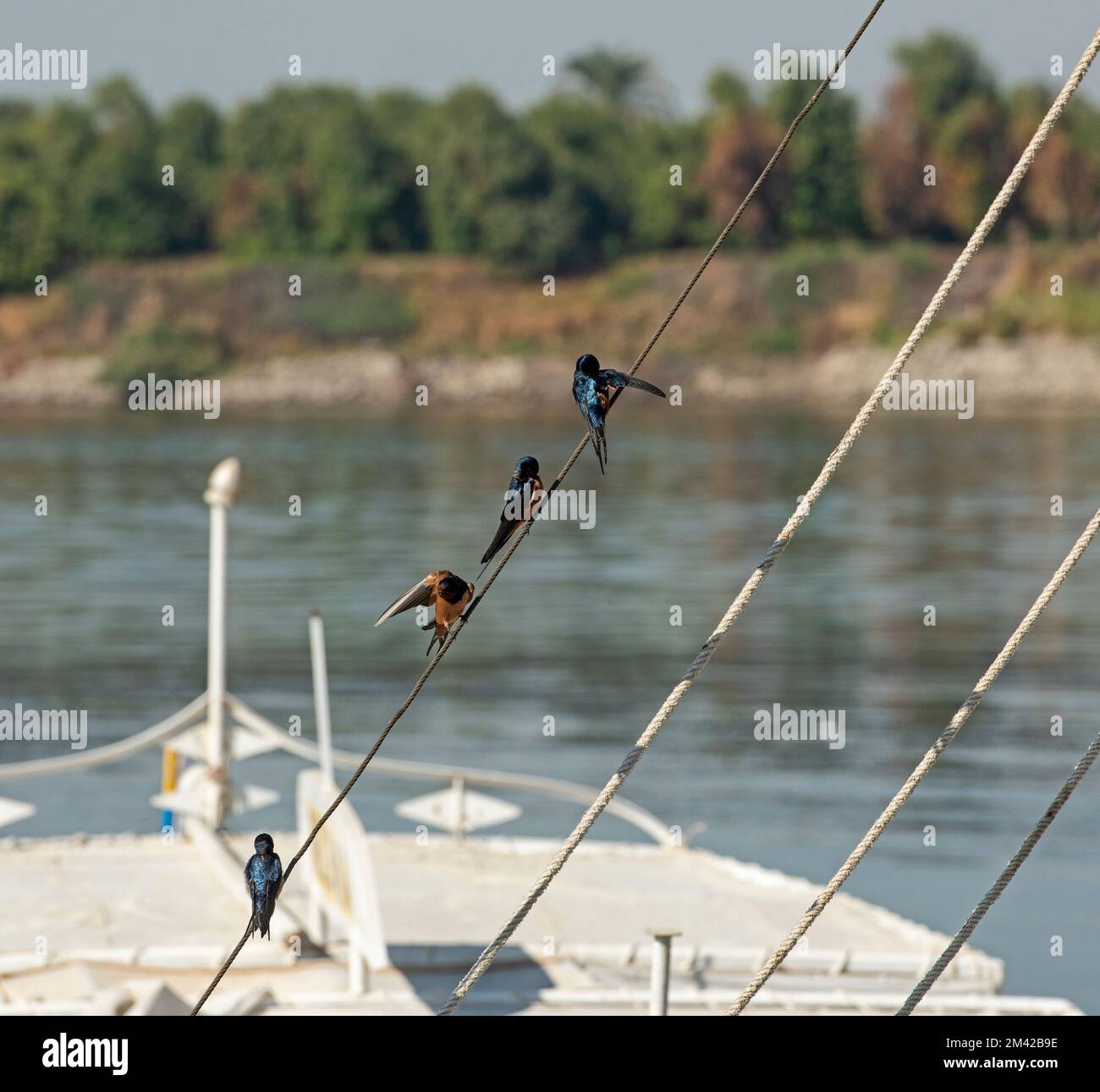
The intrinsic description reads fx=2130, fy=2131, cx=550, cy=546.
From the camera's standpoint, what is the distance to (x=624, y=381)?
9773 mm

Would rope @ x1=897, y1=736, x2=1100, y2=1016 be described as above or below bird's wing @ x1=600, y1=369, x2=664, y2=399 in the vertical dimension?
below

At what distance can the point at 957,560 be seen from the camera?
79312 millimetres

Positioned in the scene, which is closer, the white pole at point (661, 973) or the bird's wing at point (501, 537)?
the bird's wing at point (501, 537)

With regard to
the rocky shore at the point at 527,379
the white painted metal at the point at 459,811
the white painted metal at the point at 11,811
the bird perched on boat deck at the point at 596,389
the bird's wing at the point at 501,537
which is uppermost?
the rocky shore at the point at 527,379

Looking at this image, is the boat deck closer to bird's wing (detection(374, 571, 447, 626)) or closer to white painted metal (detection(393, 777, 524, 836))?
white painted metal (detection(393, 777, 524, 836))

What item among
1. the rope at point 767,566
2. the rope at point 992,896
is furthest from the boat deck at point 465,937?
the rope at point 767,566

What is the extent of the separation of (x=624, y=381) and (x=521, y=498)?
0.71 m

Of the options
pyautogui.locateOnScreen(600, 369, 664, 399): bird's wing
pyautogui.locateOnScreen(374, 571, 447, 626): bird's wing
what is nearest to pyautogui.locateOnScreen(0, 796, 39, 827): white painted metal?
pyautogui.locateOnScreen(374, 571, 447, 626): bird's wing

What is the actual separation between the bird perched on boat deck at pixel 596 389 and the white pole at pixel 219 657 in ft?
52.9

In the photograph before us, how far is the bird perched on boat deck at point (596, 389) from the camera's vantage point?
980 centimetres

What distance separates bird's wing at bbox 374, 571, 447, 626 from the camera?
953 centimetres

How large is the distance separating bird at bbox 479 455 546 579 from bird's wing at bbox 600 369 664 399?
0.52 metres

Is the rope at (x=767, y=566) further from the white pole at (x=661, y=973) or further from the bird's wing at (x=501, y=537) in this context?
the white pole at (x=661, y=973)
